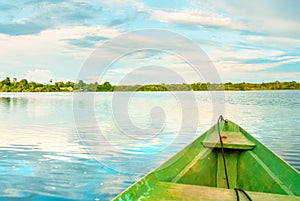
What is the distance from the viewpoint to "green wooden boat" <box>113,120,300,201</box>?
215 cm

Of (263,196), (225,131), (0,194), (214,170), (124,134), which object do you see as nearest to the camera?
(263,196)

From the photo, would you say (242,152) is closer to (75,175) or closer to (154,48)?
(154,48)

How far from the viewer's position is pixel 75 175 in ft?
19.6

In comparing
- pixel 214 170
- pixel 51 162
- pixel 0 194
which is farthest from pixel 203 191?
pixel 51 162

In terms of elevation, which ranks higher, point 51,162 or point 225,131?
point 225,131

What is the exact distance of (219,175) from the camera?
415 cm

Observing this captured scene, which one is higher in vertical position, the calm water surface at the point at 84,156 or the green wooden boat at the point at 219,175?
the green wooden boat at the point at 219,175

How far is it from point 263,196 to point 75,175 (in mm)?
4540

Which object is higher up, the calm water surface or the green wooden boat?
the green wooden boat

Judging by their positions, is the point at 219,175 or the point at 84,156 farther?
the point at 84,156

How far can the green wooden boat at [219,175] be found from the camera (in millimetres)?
2148

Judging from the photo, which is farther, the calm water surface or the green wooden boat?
the calm water surface

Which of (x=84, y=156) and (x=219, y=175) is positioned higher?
(x=219, y=175)

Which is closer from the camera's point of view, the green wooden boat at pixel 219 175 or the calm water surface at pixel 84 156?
the green wooden boat at pixel 219 175
